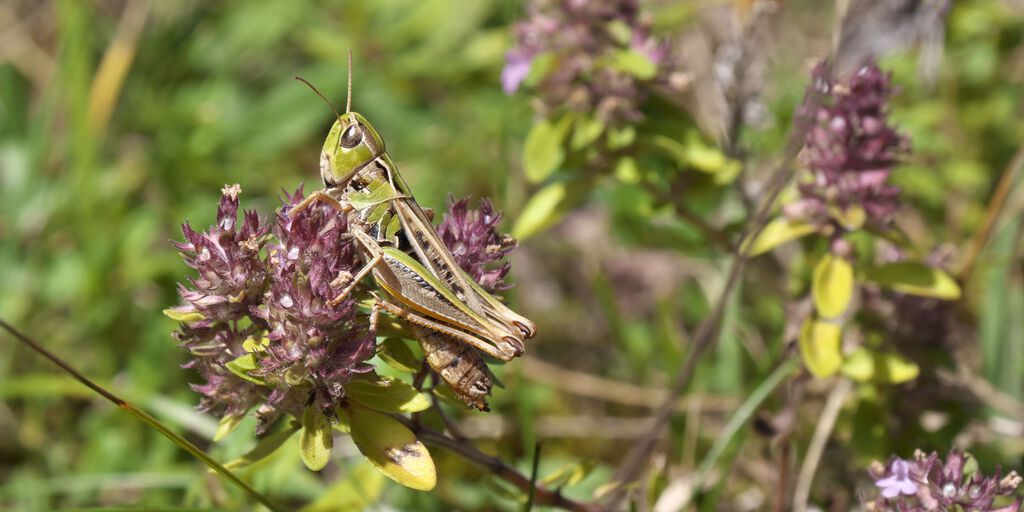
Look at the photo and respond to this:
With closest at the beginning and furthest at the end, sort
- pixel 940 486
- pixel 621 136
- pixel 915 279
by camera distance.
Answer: pixel 940 486
pixel 915 279
pixel 621 136

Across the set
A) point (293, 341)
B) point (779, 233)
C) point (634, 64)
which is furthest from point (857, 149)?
point (293, 341)

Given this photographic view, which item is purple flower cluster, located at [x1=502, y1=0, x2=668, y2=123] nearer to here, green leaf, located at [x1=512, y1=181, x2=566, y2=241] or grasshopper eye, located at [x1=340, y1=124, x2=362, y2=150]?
green leaf, located at [x1=512, y1=181, x2=566, y2=241]

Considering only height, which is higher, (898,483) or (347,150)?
(347,150)

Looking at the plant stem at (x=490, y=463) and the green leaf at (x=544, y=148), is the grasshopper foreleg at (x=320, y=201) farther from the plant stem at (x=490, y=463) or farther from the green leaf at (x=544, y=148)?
the green leaf at (x=544, y=148)

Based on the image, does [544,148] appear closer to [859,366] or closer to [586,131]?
[586,131]

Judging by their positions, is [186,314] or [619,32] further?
[619,32]

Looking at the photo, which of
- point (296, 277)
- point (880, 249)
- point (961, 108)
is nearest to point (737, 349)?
point (880, 249)

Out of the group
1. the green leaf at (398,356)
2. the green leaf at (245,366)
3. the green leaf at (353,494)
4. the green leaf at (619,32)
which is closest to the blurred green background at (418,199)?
the green leaf at (353,494)

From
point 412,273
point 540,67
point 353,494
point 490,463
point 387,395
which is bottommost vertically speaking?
point 353,494
